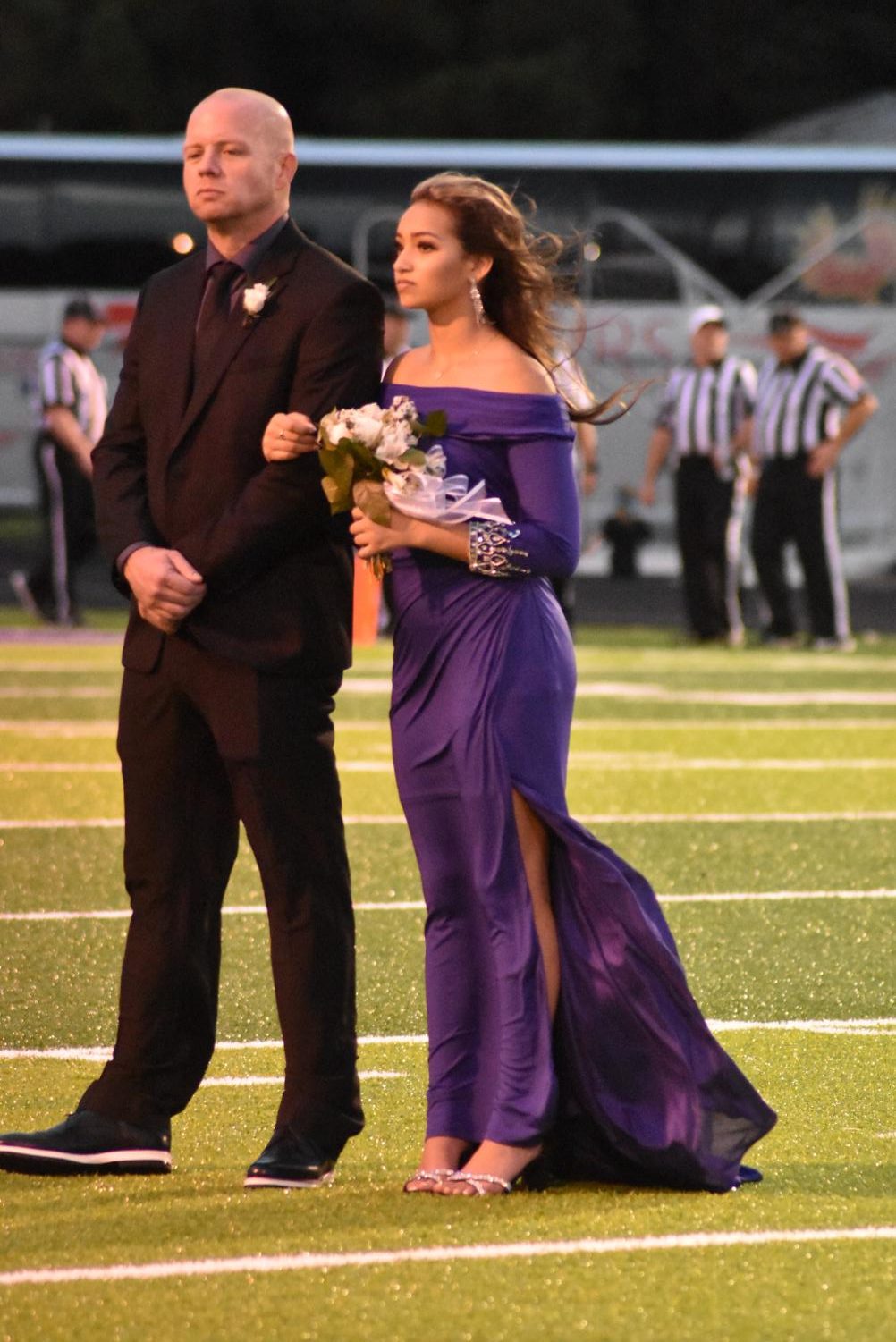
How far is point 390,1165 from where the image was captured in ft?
15.8

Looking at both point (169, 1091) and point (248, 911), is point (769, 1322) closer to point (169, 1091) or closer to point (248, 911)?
point (169, 1091)

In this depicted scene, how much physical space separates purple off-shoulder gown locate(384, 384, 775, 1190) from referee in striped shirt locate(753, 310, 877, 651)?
13.1m

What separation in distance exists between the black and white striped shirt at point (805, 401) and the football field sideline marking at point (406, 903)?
9.86 metres

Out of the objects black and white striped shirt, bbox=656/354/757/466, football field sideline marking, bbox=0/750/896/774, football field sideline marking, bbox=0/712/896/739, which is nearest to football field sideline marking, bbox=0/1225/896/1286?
football field sideline marking, bbox=0/750/896/774

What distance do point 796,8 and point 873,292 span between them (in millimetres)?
20731

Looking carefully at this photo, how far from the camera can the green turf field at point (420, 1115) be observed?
154 inches

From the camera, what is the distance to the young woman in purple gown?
179 inches

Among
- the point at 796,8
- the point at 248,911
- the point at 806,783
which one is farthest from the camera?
the point at 796,8

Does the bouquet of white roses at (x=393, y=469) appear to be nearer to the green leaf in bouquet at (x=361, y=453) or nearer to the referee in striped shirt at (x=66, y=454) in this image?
the green leaf in bouquet at (x=361, y=453)

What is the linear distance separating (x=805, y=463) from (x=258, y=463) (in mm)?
13629

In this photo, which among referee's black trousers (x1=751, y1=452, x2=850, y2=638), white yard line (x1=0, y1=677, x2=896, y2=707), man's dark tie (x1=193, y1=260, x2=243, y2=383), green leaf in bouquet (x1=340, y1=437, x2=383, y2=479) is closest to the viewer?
green leaf in bouquet (x1=340, y1=437, x2=383, y2=479)

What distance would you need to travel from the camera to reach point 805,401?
58.1 feet

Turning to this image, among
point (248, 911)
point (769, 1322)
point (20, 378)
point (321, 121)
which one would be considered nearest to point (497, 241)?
point (769, 1322)

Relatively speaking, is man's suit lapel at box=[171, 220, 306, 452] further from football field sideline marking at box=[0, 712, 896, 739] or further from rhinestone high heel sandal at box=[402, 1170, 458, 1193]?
football field sideline marking at box=[0, 712, 896, 739]
